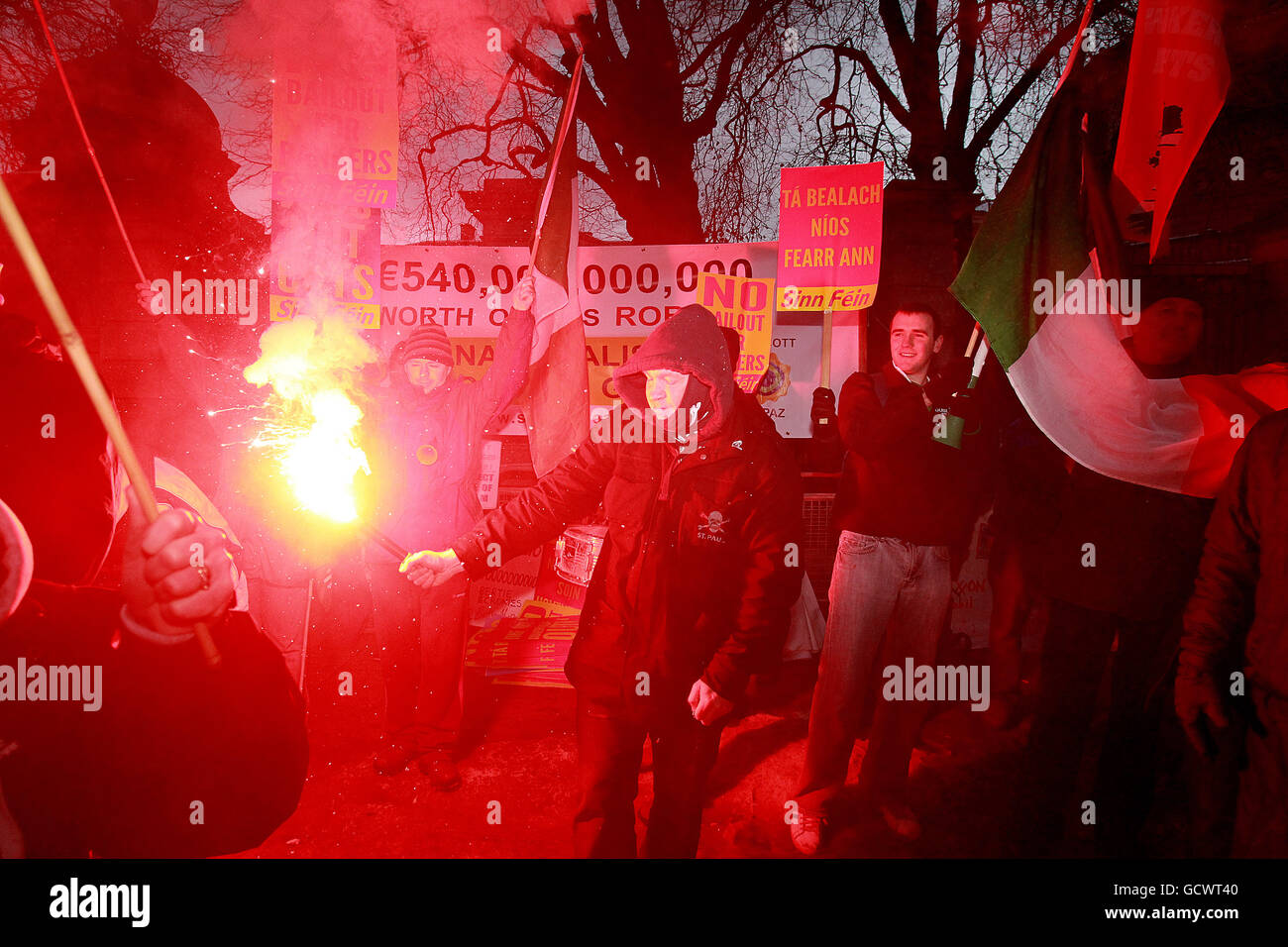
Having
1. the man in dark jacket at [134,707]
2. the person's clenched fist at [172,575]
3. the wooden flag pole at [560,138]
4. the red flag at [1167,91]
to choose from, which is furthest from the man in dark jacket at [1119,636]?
the person's clenched fist at [172,575]

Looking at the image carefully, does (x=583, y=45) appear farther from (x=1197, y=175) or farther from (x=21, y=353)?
(x=1197, y=175)

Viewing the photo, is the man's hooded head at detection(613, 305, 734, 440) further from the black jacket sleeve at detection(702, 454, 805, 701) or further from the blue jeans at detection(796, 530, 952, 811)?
the blue jeans at detection(796, 530, 952, 811)

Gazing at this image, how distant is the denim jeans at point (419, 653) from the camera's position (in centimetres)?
373

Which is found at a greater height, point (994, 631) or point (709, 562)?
point (709, 562)

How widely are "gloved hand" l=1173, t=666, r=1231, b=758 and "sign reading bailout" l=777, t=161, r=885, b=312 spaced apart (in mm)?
3045

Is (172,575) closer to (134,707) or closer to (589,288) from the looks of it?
(134,707)

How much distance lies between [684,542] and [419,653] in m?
1.77

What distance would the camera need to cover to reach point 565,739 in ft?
13.0

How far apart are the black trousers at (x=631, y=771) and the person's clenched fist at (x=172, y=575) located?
5.25ft

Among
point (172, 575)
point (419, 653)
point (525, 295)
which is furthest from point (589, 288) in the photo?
point (172, 575)

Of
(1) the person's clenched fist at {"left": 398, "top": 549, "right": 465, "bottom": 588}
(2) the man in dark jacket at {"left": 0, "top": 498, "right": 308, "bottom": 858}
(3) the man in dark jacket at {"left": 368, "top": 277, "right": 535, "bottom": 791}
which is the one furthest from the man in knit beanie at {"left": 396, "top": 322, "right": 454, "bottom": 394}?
(2) the man in dark jacket at {"left": 0, "top": 498, "right": 308, "bottom": 858}

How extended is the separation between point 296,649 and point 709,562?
86.1 inches
